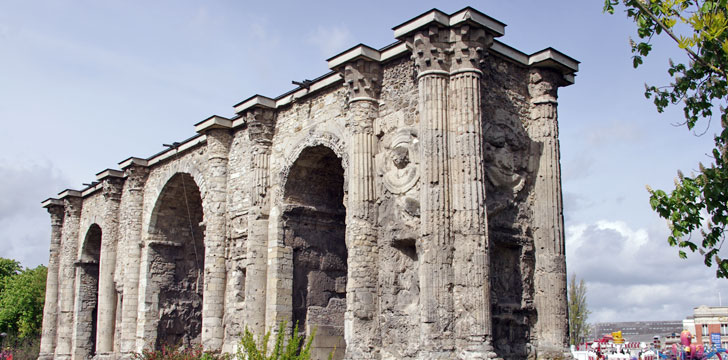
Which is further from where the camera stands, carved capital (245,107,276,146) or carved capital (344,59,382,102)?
carved capital (245,107,276,146)

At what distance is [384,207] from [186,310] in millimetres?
9726

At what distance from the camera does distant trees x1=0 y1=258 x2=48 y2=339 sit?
36.1 metres

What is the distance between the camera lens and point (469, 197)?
11578 millimetres

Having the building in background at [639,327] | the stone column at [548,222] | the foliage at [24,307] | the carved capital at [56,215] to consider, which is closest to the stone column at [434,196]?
the stone column at [548,222]

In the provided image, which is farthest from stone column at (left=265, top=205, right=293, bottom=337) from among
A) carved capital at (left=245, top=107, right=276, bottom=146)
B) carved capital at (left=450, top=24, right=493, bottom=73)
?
carved capital at (left=450, top=24, right=493, bottom=73)

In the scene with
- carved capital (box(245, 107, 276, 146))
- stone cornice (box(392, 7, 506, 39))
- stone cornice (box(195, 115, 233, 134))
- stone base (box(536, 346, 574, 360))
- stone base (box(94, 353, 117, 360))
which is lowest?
stone base (box(94, 353, 117, 360))

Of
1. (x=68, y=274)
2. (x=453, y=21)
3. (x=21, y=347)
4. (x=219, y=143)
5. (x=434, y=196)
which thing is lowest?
(x=21, y=347)

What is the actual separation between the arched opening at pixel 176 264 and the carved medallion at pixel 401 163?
863 centimetres

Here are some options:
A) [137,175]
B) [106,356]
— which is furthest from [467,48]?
[106,356]

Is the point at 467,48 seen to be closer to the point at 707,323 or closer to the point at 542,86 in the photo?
the point at 542,86

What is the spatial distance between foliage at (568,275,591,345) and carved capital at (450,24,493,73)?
2272cm

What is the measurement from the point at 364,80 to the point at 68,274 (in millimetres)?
17085

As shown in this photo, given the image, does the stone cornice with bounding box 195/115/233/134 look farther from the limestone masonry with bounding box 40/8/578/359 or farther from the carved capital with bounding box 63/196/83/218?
the carved capital with bounding box 63/196/83/218

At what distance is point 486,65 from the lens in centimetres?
1301
